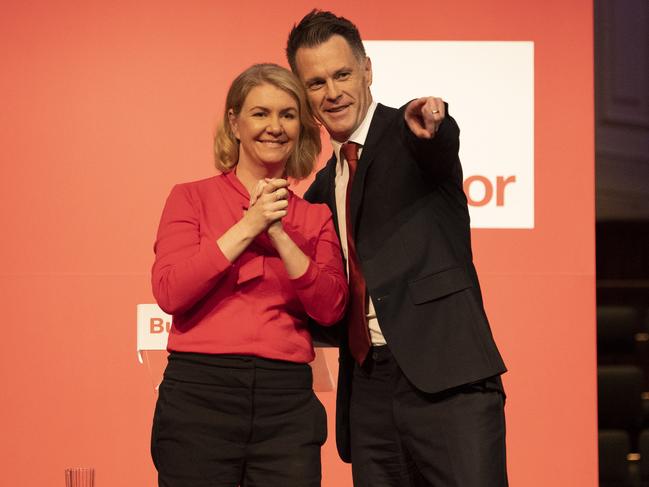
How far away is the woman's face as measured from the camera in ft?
6.74

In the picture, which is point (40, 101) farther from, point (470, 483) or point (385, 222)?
point (470, 483)

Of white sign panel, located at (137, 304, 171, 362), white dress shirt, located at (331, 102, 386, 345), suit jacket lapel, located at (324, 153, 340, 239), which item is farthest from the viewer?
white sign panel, located at (137, 304, 171, 362)

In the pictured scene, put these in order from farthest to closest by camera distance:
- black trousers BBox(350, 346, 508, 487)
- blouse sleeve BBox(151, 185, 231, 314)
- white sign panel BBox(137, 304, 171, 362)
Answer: white sign panel BBox(137, 304, 171, 362), black trousers BBox(350, 346, 508, 487), blouse sleeve BBox(151, 185, 231, 314)

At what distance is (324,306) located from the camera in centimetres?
197

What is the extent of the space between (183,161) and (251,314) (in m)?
1.75

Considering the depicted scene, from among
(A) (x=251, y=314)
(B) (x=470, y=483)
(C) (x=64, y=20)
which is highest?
(C) (x=64, y=20)

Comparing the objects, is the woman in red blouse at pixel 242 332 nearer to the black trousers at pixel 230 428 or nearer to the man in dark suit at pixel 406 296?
the black trousers at pixel 230 428

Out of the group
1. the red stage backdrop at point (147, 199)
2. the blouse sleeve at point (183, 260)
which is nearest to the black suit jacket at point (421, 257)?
the blouse sleeve at point (183, 260)

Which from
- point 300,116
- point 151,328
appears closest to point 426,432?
point 300,116

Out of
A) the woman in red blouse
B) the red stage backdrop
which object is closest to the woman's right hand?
the woman in red blouse

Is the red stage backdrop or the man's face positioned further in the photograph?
the red stage backdrop

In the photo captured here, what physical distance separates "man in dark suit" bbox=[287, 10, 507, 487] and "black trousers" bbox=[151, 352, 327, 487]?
28 cm

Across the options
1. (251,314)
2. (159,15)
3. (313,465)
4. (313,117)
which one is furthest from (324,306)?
(159,15)

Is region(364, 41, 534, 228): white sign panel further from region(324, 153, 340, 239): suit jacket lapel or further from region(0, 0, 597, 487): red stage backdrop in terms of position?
region(324, 153, 340, 239): suit jacket lapel
